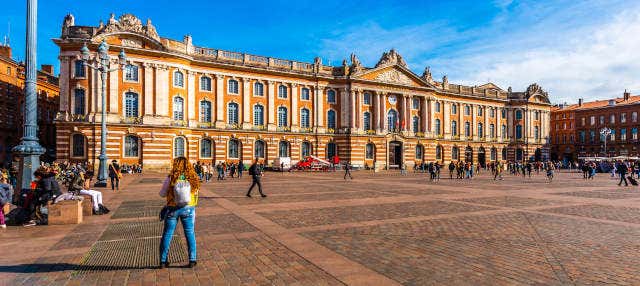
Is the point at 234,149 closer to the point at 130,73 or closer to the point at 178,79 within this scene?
the point at 178,79

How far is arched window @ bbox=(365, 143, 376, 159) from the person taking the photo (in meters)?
54.8

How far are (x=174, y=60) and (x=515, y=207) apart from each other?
1484 inches

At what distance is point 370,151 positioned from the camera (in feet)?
181

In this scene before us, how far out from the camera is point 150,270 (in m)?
6.39

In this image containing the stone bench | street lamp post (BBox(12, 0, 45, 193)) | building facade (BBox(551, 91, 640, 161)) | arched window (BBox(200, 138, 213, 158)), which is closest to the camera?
the stone bench

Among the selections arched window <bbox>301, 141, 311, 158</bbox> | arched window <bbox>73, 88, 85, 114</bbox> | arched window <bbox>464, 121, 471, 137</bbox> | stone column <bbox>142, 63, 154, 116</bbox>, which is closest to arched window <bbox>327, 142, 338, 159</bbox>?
arched window <bbox>301, 141, 311, 158</bbox>

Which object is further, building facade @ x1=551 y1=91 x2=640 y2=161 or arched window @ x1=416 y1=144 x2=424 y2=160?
Result: building facade @ x1=551 y1=91 x2=640 y2=161

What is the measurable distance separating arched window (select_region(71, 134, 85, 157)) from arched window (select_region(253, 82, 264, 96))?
63.3 feet

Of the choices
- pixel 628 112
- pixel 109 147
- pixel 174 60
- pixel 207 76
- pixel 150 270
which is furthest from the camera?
pixel 628 112

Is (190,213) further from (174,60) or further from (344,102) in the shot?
(344,102)

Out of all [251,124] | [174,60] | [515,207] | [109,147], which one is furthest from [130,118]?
[515,207]

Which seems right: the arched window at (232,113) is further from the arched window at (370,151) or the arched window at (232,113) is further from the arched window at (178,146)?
the arched window at (370,151)

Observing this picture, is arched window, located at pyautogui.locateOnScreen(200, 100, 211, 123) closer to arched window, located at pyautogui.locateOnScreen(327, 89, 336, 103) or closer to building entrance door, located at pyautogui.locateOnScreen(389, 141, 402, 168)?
arched window, located at pyautogui.locateOnScreen(327, 89, 336, 103)

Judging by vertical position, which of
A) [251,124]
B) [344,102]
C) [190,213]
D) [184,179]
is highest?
[344,102]
